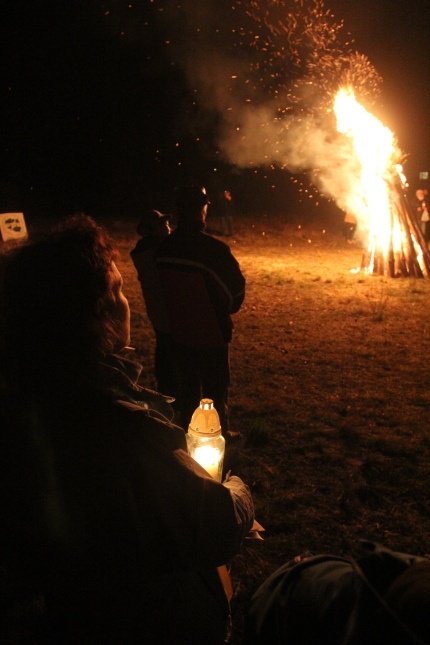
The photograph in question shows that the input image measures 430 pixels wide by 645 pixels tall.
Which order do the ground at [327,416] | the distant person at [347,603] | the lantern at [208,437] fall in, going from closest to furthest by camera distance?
the distant person at [347,603] → the lantern at [208,437] → the ground at [327,416]

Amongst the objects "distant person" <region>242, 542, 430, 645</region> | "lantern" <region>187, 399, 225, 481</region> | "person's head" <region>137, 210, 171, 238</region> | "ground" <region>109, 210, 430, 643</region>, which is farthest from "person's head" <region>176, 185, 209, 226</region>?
"distant person" <region>242, 542, 430, 645</region>

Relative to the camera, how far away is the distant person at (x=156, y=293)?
4.06 meters

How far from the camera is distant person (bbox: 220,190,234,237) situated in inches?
667

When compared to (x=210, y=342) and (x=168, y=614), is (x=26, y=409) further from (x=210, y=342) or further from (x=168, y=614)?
(x=210, y=342)

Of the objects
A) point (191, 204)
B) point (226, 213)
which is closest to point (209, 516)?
point (191, 204)

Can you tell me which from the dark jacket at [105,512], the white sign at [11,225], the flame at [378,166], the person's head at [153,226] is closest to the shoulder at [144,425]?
the dark jacket at [105,512]

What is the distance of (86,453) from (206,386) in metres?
2.81

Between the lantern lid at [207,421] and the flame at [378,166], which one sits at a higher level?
the flame at [378,166]

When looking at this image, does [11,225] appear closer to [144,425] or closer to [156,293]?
[156,293]

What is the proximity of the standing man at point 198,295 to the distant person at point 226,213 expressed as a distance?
13714mm

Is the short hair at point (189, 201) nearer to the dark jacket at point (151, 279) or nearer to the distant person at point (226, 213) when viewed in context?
the dark jacket at point (151, 279)

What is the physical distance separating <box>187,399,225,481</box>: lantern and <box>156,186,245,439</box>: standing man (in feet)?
4.47

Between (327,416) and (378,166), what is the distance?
8.79 m

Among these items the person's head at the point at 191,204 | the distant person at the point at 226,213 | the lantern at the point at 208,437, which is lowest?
the lantern at the point at 208,437
